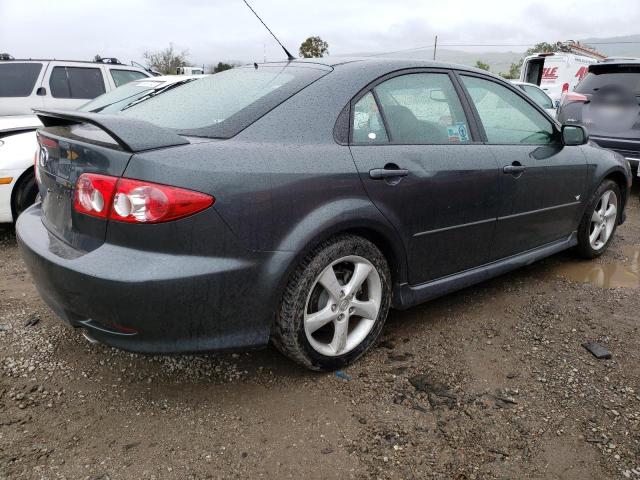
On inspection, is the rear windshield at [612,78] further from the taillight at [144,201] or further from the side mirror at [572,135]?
the taillight at [144,201]

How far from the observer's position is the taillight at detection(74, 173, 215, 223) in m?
1.88

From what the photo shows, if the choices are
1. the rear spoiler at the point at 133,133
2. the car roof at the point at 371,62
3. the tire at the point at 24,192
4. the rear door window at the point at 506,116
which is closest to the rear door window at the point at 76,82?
the tire at the point at 24,192

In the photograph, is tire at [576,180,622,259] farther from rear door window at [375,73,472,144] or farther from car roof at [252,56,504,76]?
car roof at [252,56,504,76]

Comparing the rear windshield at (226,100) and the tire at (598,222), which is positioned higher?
the rear windshield at (226,100)

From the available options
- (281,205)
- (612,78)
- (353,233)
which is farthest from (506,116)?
(612,78)

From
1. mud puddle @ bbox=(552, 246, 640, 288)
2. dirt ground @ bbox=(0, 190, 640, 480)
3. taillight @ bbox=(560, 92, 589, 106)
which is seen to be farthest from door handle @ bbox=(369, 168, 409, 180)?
taillight @ bbox=(560, 92, 589, 106)

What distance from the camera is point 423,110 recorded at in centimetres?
282

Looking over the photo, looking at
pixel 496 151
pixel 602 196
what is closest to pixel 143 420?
pixel 496 151

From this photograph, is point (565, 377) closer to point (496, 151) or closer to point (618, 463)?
point (618, 463)

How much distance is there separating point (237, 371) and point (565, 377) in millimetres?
1616

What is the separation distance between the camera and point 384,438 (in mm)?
2107

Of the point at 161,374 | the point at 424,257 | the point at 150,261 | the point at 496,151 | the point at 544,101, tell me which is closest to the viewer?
the point at 150,261

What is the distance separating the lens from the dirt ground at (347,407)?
197 centimetres

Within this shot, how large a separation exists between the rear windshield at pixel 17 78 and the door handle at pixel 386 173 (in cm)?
659
